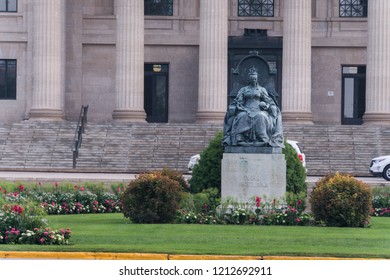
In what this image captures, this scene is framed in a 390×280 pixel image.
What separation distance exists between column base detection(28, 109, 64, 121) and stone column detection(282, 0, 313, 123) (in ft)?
35.9

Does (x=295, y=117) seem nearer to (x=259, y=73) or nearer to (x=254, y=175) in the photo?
(x=259, y=73)

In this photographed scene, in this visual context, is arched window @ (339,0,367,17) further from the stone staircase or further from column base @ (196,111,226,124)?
column base @ (196,111,226,124)

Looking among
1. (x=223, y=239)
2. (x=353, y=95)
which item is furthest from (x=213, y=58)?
(x=223, y=239)

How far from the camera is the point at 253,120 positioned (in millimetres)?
38031

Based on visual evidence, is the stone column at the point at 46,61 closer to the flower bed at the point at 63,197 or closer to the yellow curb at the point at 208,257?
the flower bed at the point at 63,197

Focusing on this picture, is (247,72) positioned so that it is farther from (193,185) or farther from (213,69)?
(213,69)

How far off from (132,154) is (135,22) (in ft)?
25.6

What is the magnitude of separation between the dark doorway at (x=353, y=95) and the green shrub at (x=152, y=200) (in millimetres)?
38878

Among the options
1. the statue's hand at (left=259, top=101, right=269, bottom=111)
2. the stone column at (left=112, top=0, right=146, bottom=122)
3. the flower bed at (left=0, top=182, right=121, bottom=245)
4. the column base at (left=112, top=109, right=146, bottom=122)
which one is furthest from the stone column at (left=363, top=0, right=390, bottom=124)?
the statue's hand at (left=259, top=101, right=269, bottom=111)

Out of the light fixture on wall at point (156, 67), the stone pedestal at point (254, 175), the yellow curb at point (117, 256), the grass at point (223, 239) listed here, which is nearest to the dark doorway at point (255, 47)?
the light fixture on wall at point (156, 67)

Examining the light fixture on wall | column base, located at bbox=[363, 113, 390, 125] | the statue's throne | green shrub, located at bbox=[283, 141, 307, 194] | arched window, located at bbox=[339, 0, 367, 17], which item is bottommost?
green shrub, located at bbox=[283, 141, 307, 194]

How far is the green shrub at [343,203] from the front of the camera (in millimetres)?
37094

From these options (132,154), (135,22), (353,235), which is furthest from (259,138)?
(135,22)

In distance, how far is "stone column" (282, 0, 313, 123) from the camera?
69438 mm
